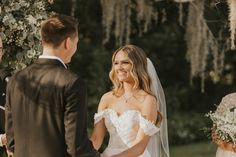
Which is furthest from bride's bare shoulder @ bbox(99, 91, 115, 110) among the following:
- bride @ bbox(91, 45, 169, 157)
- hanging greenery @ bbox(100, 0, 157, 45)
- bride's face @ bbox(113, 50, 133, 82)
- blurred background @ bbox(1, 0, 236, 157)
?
blurred background @ bbox(1, 0, 236, 157)

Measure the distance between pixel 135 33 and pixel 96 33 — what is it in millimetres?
889

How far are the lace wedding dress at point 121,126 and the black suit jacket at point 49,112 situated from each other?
90 cm

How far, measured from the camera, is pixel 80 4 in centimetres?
1205

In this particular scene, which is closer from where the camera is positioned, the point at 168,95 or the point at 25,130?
the point at 25,130

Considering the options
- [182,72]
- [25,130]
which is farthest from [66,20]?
[182,72]

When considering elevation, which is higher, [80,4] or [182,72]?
[80,4]

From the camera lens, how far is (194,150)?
12.6 m

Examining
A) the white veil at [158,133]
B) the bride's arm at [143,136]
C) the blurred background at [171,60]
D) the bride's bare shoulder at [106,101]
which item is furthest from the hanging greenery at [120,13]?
the bride's arm at [143,136]

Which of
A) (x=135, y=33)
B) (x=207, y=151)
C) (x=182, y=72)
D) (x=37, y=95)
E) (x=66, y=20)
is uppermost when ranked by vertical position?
(x=66, y=20)

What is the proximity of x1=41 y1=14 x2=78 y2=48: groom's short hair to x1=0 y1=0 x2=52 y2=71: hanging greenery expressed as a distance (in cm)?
140

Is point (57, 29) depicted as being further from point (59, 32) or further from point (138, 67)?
point (138, 67)

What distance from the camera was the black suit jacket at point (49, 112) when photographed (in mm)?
3326

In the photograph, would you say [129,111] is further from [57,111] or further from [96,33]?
[96,33]

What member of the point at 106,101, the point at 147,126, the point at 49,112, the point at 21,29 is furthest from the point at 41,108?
the point at 21,29
